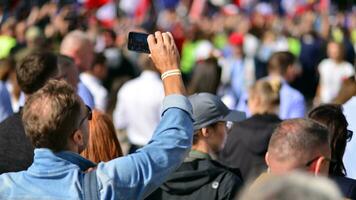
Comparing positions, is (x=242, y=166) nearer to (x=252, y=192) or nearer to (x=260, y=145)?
(x=260, y=145)

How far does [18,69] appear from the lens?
6.05 meters

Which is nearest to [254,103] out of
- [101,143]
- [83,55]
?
[83,55]

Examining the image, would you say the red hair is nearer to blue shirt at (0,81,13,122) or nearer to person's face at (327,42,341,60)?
blue shirt at (0,81,13,122)

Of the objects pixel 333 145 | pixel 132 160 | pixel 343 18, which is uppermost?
pixel 132 160

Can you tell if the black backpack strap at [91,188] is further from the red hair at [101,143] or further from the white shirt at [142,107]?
the white shirt at [142,107]

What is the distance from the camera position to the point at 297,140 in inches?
156

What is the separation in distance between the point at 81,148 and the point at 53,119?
0.55ft

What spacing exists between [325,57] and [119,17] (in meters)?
6.39

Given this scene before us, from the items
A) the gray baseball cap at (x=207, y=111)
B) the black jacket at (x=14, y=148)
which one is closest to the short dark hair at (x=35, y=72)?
the black jacket at (x=14, y=148)

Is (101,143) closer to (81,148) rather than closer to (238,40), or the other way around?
(81,148)

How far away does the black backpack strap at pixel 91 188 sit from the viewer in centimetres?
356

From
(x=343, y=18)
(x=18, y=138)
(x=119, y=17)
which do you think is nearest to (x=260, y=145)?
(x=18, y=138)

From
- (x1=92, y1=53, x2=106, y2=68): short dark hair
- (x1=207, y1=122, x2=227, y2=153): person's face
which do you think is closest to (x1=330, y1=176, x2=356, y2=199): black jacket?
(x1=207, y1=122, x2=227, y2=153): person's face

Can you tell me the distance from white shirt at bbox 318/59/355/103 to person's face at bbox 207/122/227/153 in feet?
37.3
